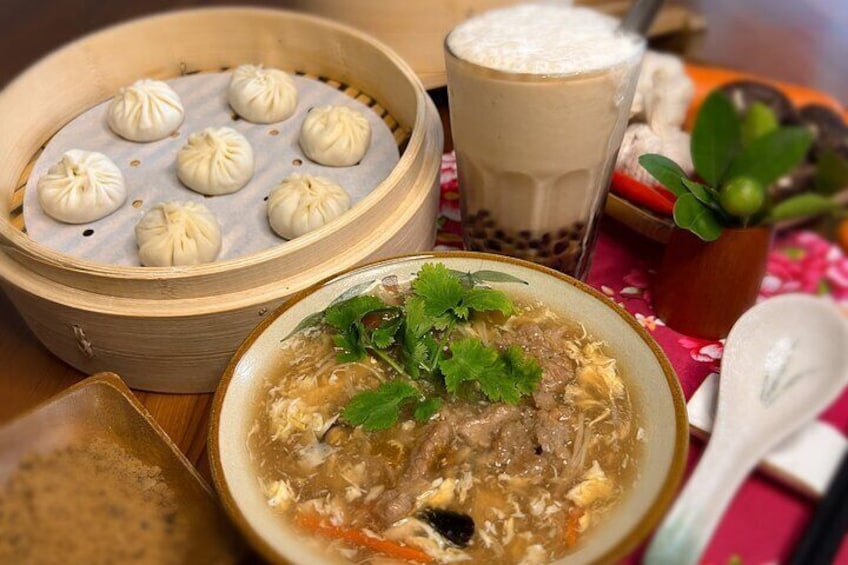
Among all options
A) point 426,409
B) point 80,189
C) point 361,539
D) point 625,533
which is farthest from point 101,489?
point 80,189

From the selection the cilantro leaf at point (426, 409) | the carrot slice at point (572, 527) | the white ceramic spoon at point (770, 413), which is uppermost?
the white ceramic spoon at point (770, 413)

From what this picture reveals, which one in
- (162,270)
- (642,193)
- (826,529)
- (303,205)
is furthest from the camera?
(303,205)

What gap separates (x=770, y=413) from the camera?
0.83 metres

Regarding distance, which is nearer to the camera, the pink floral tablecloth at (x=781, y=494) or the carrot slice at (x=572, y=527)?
the pink floral tablecloth at (x=781, y=494)

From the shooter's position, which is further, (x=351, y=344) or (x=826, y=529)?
(x=351, y=344)

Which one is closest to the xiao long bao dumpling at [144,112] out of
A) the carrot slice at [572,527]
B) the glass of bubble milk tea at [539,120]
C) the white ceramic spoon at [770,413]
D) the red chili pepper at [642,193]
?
the glass of bubble milk tea at [539,120]

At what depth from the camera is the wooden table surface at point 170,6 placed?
2.23 feet

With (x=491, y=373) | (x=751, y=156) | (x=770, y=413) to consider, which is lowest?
(x=491, y=373)

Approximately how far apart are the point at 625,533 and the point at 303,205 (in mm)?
1085

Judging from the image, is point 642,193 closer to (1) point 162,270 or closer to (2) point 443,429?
(2) point 443,429

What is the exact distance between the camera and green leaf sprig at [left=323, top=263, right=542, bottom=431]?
3.92 ft

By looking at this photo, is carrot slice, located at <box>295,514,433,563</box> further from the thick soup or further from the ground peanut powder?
the ground peanut powder

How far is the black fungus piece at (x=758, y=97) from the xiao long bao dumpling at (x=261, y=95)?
1.66 m

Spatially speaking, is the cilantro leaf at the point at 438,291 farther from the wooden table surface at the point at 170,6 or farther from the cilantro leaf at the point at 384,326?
the wooden table surface at the point at 170,6
